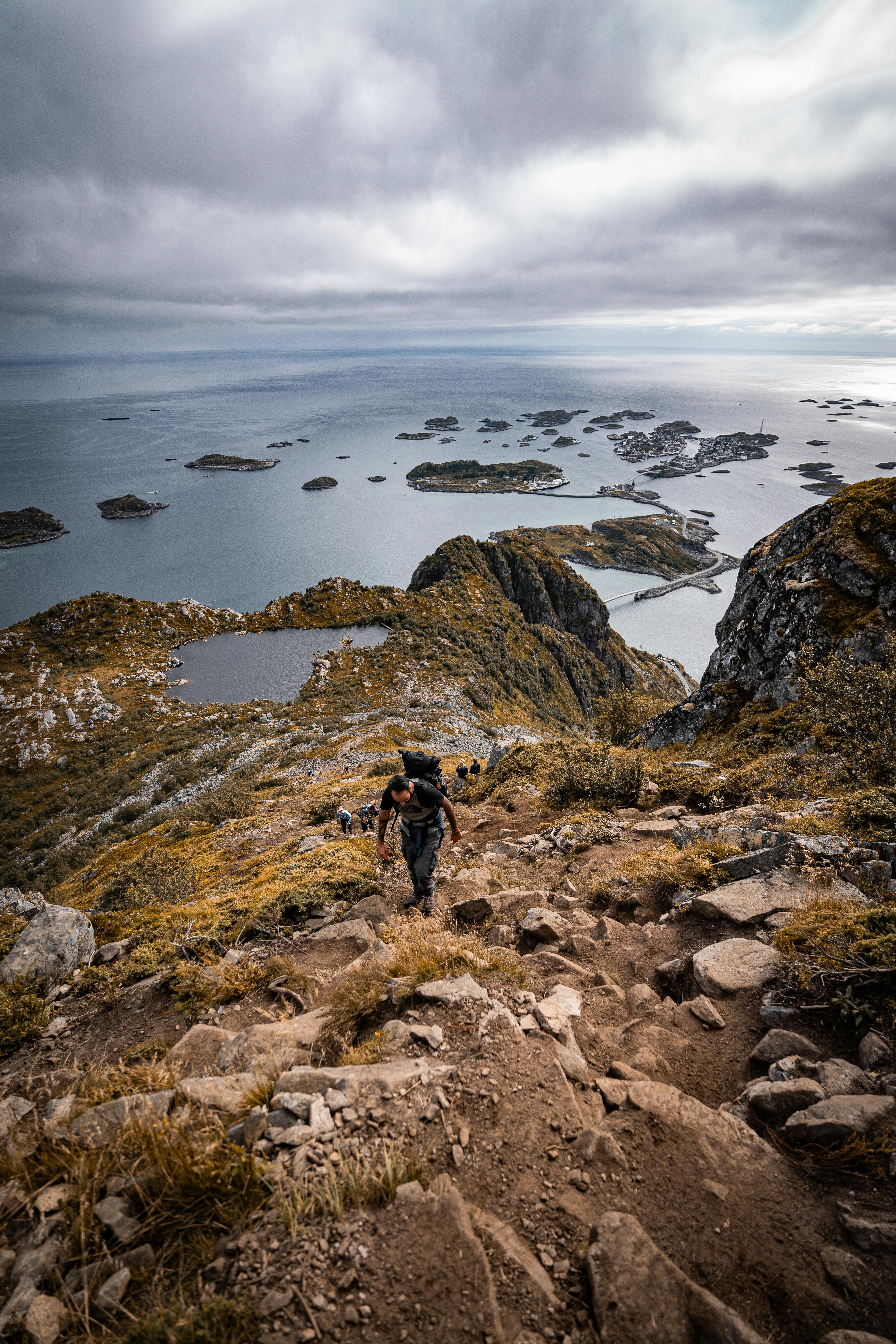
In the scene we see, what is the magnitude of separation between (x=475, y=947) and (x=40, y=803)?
4488 cm

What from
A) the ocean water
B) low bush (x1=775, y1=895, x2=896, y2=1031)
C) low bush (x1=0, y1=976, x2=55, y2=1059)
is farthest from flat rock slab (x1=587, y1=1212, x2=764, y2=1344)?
the ocean water

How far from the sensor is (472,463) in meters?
195

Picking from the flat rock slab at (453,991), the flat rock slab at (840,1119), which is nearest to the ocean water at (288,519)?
the flat rock slab at (453,991)

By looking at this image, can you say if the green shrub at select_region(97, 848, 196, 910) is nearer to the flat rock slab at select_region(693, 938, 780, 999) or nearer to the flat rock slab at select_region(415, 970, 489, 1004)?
the flat rock slab at select_region(415, 970, 489, 1004)

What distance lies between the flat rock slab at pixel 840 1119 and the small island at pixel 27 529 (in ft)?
493

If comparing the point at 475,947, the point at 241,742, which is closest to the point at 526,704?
the point at 241,742

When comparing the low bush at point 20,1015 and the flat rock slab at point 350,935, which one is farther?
the flat rock slab at point 350,935

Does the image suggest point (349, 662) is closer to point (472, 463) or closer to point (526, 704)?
point (526, 704)

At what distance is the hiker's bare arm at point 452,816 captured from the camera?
7.52 metres

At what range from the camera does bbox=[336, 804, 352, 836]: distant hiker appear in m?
13.8

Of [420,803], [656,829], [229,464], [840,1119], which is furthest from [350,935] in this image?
[229,464]

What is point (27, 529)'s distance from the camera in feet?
382

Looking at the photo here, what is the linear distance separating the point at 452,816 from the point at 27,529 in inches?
5825

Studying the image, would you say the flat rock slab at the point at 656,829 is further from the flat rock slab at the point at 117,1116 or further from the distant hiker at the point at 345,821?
the flat rock slab at the point at 117,1116
